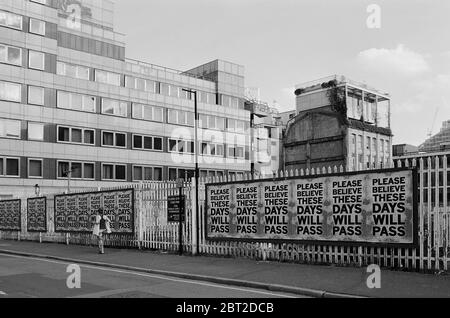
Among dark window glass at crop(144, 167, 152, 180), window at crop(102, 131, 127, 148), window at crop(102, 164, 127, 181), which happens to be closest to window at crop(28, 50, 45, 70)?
window at crop(102, 131, 127, 148)

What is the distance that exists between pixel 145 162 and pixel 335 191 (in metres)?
49.0

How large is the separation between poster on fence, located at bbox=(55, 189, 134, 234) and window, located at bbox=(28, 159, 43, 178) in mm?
26620

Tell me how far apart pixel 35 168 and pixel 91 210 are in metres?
30.7

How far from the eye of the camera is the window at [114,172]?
56.3 m

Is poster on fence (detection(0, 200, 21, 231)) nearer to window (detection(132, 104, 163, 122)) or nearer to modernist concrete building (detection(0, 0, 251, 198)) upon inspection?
modernist concrete building (detection(0, 0, 251, 198))

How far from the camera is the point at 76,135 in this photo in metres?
54.3

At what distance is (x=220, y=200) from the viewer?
16266 millimetres

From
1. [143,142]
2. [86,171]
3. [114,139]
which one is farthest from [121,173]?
[143,142]

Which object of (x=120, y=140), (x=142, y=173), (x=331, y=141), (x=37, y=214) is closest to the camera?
(x=37, y=214)

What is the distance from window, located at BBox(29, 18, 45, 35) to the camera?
50906 millimetres

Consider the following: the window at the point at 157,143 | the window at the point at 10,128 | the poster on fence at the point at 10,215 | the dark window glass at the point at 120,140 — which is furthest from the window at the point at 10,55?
the poster on fence at the point at 10,215

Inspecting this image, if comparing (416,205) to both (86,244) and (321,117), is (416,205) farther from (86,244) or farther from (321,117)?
(321,117)

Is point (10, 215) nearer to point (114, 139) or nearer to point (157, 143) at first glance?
point (114, 139)

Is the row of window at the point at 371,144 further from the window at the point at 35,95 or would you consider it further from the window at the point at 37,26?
the window at the point at 37,26
